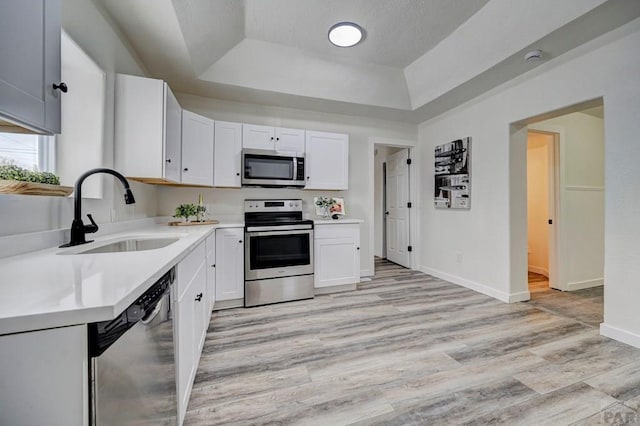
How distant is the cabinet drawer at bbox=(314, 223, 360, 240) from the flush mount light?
1987mm

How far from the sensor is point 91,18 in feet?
5.63

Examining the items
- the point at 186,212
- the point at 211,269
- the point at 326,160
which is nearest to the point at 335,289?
the point at 211,269

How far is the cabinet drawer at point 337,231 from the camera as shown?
3111mm

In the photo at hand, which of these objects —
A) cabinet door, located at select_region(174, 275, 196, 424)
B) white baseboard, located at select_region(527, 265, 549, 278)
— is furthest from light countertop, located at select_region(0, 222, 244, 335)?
white baseboard, located at select_region(527, 265, 549, 278)

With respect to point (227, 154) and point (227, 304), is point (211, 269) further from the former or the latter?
point (227, 154)

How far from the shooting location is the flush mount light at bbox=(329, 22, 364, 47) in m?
2.47

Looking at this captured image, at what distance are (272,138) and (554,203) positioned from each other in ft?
12.1

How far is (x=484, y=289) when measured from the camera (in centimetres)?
314

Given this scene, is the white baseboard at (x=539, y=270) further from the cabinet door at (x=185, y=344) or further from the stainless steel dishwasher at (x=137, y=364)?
the stainless steel dishwasher at (x=137, y=364)

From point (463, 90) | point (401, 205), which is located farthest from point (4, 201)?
point (401, 205)

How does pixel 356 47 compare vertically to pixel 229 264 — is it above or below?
above

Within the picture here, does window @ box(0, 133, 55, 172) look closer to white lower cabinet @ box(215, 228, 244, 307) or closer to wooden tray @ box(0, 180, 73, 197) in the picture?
wooden tray @ box(0, 180, 73, 197)

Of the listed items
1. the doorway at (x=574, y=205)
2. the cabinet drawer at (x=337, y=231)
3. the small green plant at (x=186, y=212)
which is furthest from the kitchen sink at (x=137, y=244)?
the doorway at (x=574, y=205)

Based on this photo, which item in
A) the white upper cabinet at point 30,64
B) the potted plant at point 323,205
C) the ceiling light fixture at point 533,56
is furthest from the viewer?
the potted plant at point 323,205
